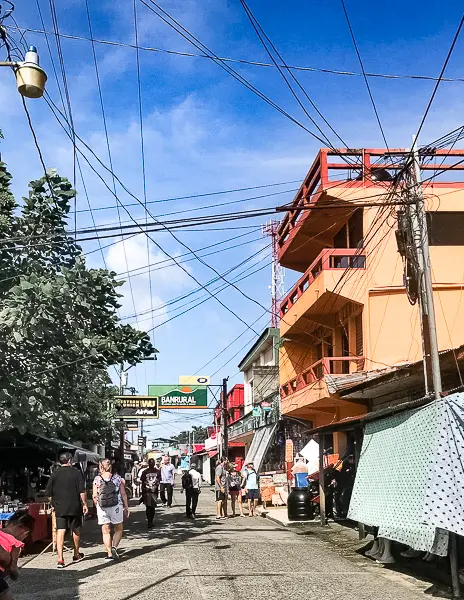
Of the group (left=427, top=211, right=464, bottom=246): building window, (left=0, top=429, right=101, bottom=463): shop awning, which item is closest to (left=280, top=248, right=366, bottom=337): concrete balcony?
(left=427, top=211, right=464, bottom=246): building window

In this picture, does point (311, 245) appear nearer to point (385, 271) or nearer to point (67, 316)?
point (385, 271)

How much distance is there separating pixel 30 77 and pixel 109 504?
667cm

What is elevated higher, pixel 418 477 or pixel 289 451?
pixel 289 451

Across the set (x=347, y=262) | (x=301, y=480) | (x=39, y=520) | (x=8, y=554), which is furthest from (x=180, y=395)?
(x=8, y=554)

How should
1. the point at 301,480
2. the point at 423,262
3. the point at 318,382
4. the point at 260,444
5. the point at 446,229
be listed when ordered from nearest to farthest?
1. the point at 423,262
2. the point at 301,480
3. the point at 446,229
4. the point at 318,382
5. the point at 260,444

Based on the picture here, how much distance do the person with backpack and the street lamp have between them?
6110 mm

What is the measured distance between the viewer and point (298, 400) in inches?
920

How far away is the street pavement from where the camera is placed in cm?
829

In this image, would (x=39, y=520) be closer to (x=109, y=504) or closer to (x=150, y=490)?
(x=109, y=504)

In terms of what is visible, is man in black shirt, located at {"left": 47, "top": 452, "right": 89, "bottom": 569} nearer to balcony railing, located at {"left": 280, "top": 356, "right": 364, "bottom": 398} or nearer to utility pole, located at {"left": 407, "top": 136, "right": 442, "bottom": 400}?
utility pole, located at {"left": 407, "top": 136, "right": 442, "bottom": 400}

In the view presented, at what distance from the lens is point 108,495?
11.4 metres

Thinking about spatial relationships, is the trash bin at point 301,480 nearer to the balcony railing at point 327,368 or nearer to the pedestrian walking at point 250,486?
the balcony railing at point 327,368

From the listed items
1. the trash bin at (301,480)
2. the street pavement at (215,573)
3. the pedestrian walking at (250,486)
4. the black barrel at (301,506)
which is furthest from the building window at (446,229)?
the street pavement at (215,573)

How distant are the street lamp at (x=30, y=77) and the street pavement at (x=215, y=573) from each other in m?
5.88
